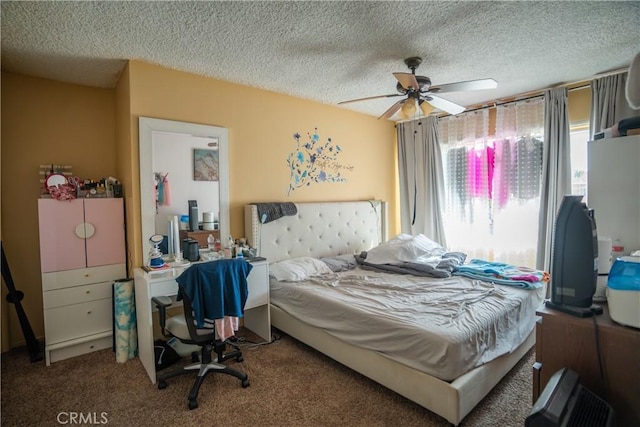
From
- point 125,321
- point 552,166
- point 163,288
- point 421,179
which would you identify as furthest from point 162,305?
point 552,166

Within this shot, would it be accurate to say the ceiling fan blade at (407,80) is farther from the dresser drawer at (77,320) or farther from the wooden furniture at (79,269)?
the dresser drawer at (77,320)

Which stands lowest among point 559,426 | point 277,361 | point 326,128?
point 277,361

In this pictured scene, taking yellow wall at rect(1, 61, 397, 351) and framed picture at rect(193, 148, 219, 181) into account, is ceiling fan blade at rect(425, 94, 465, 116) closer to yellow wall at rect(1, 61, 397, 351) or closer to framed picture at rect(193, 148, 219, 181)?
yellow wall at rect(1, 61, 397, 351)

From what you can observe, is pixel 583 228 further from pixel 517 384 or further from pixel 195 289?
pixel 195 289

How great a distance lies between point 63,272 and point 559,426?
343 centimetres

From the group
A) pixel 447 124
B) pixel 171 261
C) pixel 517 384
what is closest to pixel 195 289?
pixel 171 261

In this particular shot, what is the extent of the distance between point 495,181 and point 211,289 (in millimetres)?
3550

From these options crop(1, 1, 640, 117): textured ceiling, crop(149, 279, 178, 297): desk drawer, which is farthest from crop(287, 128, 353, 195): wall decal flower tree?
crop(149, 279, 178, 297): desk drawer

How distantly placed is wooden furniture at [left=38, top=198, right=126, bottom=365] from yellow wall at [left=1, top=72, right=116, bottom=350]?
21.5 inches

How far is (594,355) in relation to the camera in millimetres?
1354

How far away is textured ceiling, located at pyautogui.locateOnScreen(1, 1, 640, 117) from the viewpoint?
80.1 inches

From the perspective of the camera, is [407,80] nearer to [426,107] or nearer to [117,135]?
[426,107]

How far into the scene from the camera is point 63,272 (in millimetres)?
A: 2721

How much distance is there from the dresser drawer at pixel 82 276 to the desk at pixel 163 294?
353 millimetres
